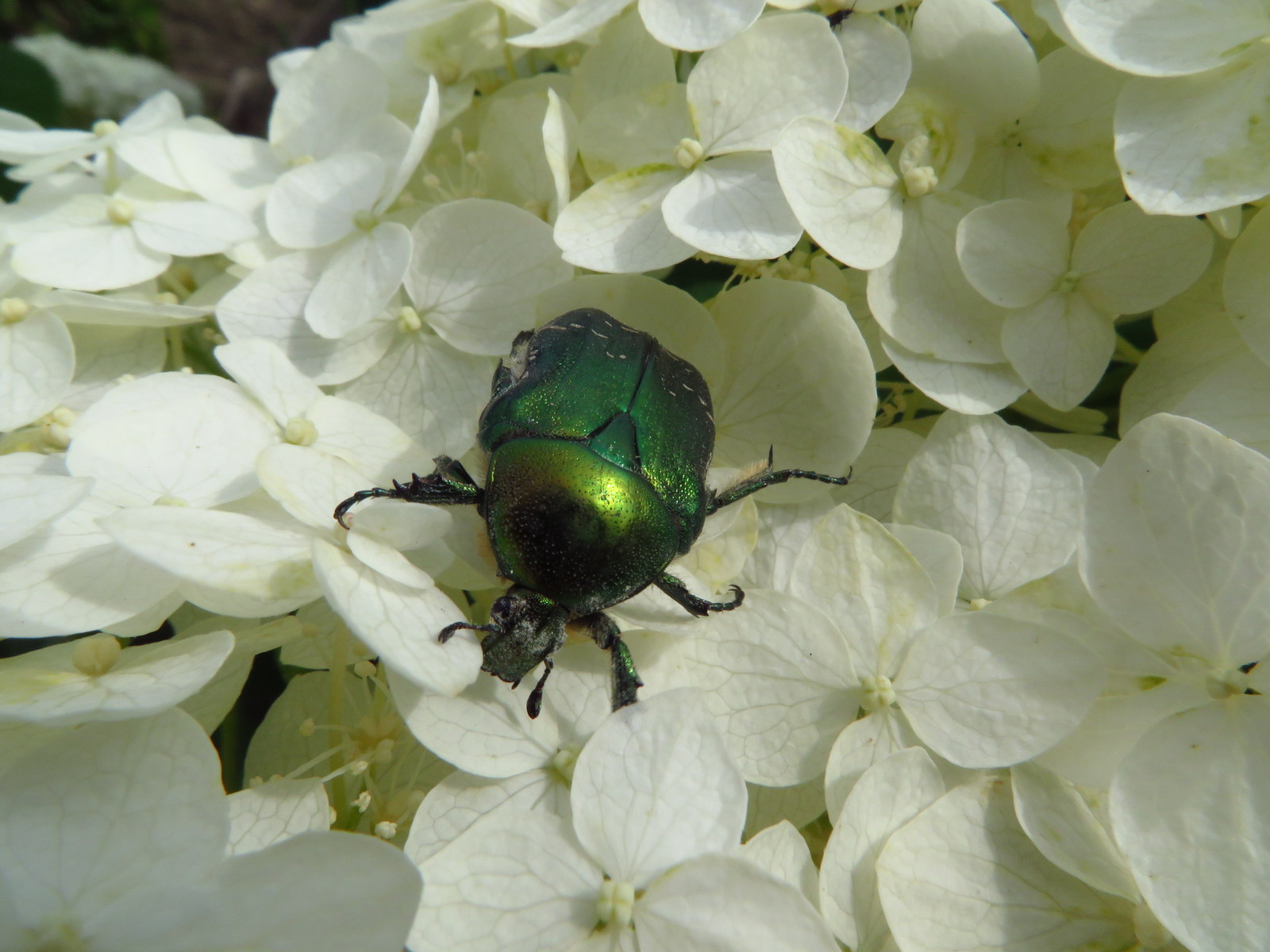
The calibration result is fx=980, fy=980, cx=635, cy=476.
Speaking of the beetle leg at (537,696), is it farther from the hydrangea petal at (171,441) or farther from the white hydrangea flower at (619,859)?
the hydrangea petal at (171,441)

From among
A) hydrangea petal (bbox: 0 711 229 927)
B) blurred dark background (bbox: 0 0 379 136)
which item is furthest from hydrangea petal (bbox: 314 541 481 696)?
blurred dark background (bbox: 0 0 379 136)

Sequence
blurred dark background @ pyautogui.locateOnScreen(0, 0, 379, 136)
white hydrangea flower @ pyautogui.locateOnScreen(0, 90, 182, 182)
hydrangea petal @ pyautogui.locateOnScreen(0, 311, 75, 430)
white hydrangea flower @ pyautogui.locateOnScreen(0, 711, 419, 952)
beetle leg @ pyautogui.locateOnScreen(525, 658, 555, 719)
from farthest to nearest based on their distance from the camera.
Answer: blurred dark background @ pyautogui.locateOnScreen(0, 0, 379, 136)
white hydrangea flower @ pyautogui.locateOnScreen(0, 90, 182, 182)
hydrangea petal @ pyautogui.locateOnScreen(0, 311, 75, 430)
beetle leg @ pyautogui.locateOnScreen(525, 658, 555, 719)
white hydrangea flower @ pyautogui.locateOnScreen(0, 711, 419, 952)

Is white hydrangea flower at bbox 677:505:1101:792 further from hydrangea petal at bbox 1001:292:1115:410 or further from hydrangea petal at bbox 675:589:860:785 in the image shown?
hydrangea petal at bbox 1001:292:1115:410

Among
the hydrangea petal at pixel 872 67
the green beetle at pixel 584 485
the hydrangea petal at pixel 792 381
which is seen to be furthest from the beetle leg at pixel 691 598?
the hydrangea petal at pixel 872 67

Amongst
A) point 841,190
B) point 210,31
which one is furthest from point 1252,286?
point 210,31

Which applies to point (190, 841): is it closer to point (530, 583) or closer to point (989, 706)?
point (530, 583)

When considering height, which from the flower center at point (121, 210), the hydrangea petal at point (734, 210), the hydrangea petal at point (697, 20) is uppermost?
the hydrangea petal at point (697, 20)

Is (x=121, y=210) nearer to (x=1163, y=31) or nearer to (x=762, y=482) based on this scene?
(x=762, y=482)
